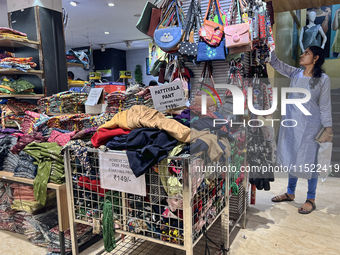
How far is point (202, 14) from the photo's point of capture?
2.45 m

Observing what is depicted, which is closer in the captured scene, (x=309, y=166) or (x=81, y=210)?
(x=81, y=210)

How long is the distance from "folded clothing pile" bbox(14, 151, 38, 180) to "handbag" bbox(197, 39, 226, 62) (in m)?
1.66

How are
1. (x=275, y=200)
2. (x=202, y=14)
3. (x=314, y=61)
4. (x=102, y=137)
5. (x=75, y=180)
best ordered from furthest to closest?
(x=275, y=200), (x=314, y=61), (x=202, y=14), (x=75, y=180), (x=102, y=137)

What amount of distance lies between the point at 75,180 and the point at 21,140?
2.75ft

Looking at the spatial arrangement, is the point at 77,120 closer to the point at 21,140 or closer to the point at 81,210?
the point at 21,140

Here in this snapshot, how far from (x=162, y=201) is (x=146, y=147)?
0.36m

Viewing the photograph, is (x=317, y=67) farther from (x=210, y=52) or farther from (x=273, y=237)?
(x=273, y=237)

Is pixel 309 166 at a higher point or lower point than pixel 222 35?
lower

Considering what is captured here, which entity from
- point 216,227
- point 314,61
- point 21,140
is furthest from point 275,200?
point 21,140

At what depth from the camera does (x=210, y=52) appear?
7.17 ft

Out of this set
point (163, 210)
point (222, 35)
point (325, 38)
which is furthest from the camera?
point (325, 38)

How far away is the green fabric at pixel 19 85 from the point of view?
315 cm

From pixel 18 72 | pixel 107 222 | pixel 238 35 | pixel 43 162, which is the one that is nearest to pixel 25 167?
pixel 43 162

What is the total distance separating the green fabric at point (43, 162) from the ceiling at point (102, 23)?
499 cm
